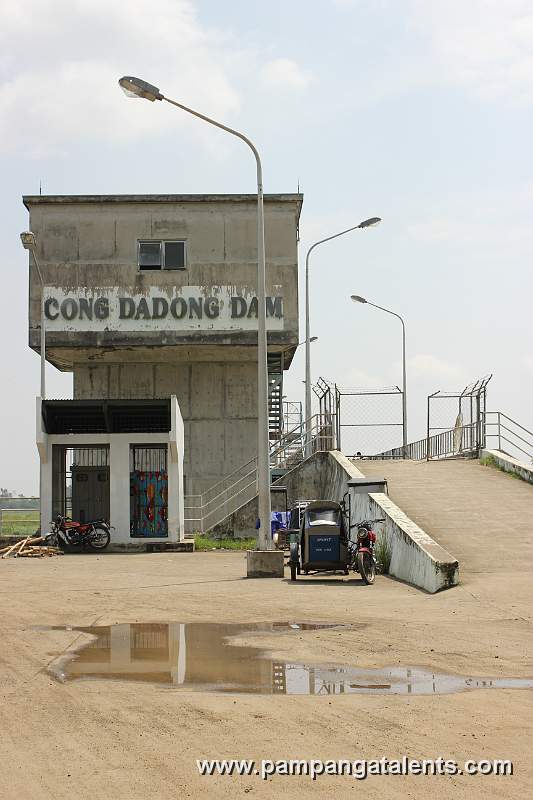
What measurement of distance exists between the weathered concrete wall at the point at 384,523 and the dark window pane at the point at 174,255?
920 cm

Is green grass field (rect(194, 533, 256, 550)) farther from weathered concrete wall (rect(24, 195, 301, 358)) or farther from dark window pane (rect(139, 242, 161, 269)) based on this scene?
dark window pane (rect(139, 242, 161, 269))

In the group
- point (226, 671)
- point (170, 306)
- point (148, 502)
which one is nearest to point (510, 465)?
point (148, 502)

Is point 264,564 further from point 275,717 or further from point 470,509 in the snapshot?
point 275,717

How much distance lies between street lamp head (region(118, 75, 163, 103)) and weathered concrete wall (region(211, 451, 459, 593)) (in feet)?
29.7

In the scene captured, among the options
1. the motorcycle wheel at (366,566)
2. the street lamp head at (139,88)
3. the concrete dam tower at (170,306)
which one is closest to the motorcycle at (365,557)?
the motorcycle wheel at (366,566)

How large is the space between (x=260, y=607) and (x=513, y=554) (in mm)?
5818

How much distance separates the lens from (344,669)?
8.82 m

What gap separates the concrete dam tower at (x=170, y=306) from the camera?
35094 mm

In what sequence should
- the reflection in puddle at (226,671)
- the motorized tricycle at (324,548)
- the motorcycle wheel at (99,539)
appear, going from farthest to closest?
the motorcycle wheel at (99,539) → the motorized tricycle at (324,548) → the reflection in puddle at (226,671)

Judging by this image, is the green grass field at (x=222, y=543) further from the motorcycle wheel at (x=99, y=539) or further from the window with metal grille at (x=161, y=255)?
the window with metal grille at (x=161, y=255)

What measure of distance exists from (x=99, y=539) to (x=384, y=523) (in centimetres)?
1136

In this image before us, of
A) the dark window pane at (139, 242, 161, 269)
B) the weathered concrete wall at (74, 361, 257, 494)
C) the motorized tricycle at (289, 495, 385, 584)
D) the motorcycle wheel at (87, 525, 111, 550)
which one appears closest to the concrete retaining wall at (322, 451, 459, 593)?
the motorized tricycle at (289, 495, 385, 584)

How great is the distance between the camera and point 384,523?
779 inches

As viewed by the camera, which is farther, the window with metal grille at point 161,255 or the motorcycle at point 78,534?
the window with metal grille at point 161,255
